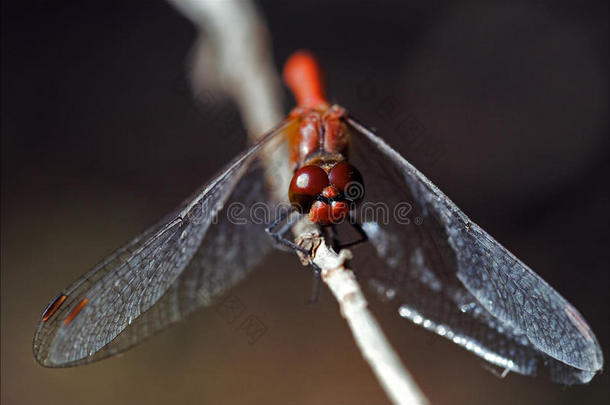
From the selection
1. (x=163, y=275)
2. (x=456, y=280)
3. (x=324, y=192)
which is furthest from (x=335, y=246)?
(x=163, y=275)

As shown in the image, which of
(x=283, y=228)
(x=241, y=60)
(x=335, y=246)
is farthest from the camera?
(x=241, y=60)

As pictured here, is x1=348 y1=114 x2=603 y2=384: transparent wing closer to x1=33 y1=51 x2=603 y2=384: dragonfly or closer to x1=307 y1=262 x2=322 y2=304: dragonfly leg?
x1=33 y1=51 x2=603 y2=384: dragonfly

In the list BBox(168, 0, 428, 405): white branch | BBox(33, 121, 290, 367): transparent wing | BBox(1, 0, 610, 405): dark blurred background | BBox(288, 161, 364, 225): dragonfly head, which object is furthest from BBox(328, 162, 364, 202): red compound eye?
BBox(1, 0, 610, 405): dark blurred background

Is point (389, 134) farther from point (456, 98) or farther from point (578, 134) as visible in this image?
point (578, 134)

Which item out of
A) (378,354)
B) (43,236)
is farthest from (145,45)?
(378,354)

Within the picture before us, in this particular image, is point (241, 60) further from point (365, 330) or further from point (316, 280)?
point (365, 330)

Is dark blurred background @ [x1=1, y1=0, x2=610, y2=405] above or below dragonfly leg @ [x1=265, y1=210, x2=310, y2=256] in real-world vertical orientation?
above
